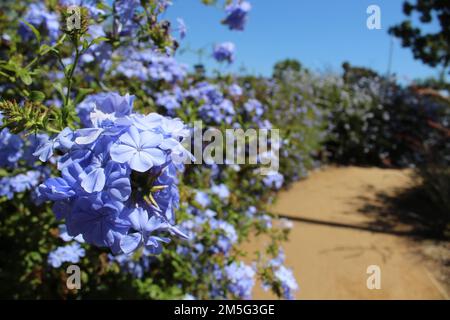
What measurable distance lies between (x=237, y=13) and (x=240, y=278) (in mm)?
1302

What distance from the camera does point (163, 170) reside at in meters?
0.91

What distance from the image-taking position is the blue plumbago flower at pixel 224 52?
280 centimetres

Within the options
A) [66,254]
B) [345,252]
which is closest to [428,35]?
[345,252]

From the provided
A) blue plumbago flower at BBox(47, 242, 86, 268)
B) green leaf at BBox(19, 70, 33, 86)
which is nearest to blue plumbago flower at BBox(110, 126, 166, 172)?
green leaf at BBox(19, 70, 33, 86)

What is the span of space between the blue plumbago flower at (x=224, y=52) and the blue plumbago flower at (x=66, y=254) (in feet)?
5.20

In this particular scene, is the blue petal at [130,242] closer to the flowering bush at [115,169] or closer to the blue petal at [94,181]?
the flowering bush at [115,169]

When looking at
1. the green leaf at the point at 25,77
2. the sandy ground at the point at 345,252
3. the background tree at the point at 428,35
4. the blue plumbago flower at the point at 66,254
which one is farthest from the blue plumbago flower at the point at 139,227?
the background tree at the point at 428,35

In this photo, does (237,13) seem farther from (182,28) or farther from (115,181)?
(115,181)

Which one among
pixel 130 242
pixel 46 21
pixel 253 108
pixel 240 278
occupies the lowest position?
pixel 240 278

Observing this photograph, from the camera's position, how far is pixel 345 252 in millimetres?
3643

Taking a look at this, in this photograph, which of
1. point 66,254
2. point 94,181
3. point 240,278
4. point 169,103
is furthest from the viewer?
point 169,103

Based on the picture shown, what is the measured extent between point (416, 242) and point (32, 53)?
359cm

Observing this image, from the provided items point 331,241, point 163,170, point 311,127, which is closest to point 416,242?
point 331,241
